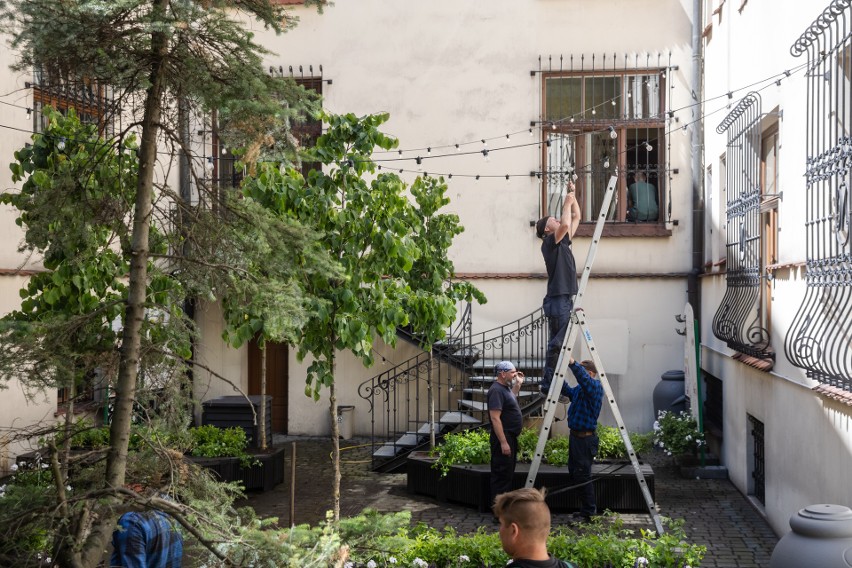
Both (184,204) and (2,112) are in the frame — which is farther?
(2,112)

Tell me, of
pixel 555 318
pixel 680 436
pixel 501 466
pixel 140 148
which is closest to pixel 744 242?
pixel 555 318

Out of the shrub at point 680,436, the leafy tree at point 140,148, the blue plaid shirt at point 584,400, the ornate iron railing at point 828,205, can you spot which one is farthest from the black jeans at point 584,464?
the leafy tree at point 140,148

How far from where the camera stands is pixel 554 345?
11.0 m

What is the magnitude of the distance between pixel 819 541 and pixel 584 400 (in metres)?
5.23

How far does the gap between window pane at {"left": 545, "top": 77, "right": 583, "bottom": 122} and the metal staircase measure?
11.0 ft

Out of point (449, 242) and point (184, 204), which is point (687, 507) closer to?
point (449, 242)

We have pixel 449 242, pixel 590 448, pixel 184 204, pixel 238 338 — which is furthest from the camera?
pixel 449 242

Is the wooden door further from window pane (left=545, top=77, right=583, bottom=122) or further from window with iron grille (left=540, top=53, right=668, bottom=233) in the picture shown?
window pane (left=545, top=77, right=583, bottom=122)

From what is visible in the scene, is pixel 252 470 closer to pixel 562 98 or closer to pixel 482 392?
pixel 482 392

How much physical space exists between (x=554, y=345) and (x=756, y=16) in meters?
4.30

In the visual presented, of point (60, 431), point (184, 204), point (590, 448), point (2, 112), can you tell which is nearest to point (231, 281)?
point (184, 204)

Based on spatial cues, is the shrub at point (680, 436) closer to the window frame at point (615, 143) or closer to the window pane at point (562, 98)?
the window frame at point (615, 143)

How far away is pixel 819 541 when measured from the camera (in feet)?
17.0

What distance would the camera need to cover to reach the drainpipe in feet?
51.9
